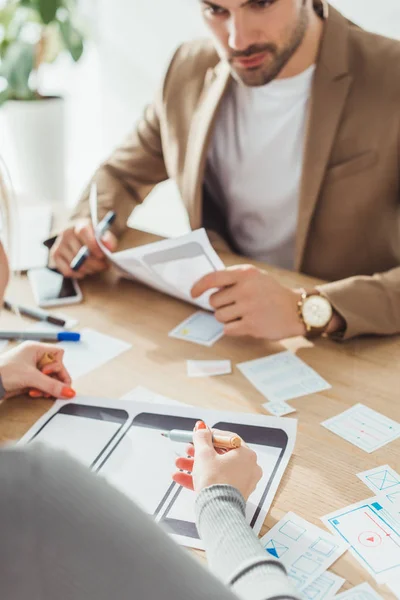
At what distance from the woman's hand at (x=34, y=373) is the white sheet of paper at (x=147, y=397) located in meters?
0.10

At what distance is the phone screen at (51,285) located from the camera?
4.63 ft

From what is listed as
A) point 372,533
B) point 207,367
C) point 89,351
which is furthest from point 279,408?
point 89,351

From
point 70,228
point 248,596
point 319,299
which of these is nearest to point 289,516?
point 248,596

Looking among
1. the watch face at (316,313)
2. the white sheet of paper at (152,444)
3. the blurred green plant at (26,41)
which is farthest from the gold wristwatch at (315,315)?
the blurred green plant at (26,41)

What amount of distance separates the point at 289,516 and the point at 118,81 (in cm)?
329

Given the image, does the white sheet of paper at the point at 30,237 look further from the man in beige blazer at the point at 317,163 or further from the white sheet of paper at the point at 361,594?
the white sheet of paper at the point at 361,594

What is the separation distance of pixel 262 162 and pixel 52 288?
25.1 inches

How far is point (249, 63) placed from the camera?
1.52 meters

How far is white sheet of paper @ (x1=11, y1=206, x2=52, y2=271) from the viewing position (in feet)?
5.05

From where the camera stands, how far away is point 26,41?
3148mm

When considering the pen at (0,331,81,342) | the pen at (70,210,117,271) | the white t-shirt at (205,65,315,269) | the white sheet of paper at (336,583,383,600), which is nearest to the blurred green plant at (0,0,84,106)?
the white t-shirt at (205,65,315,269)

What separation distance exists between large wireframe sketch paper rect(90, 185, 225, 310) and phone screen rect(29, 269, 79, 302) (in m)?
0.12

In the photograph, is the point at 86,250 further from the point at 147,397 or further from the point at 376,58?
the point at 376,58

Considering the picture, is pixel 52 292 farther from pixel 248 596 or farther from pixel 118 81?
pixel 118 81
